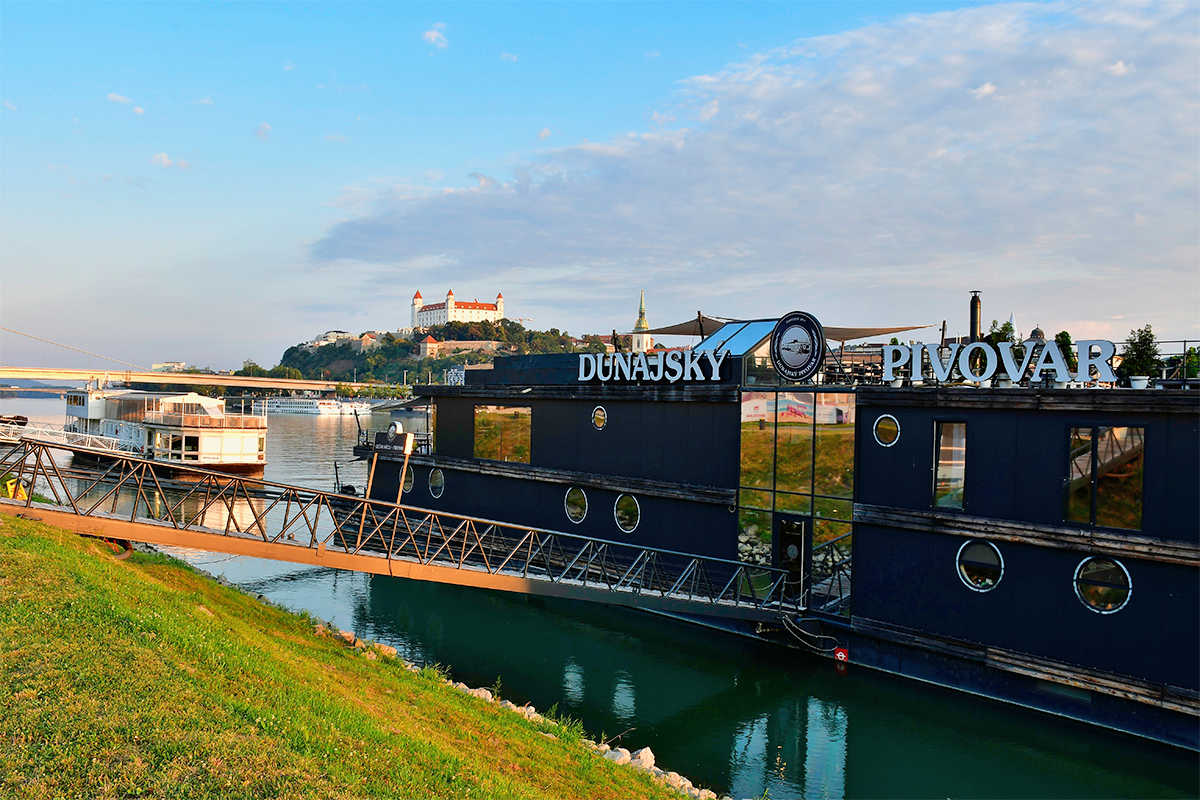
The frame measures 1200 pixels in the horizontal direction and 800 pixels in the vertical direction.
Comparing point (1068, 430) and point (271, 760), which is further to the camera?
point (1068, 430)

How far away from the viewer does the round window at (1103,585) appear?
1534cm

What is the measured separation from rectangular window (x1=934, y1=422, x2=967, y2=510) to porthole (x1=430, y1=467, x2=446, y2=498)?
19.0 meters

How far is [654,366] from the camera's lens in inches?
925

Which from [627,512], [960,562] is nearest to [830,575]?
[960,562]

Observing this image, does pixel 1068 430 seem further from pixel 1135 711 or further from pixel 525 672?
pixel 525 672

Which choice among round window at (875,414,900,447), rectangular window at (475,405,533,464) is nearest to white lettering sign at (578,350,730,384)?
rectangular window at (475,405,533,464)

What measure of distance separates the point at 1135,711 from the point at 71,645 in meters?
18.4

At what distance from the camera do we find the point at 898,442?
1877 cm

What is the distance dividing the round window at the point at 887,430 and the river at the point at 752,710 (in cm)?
570

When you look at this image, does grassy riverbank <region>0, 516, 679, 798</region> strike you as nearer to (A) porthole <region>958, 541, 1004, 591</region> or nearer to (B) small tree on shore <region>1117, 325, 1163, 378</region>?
(A) porthole <region>958, 541, 1004, 591</region>

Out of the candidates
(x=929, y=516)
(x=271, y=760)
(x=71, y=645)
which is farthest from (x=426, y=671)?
(x=929, y=516)

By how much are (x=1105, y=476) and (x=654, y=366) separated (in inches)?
468

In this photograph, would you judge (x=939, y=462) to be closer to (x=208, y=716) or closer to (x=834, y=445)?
(x=834, y=445)

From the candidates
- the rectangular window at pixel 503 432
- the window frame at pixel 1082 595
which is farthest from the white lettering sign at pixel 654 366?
the window frame at pixel 1082 595
